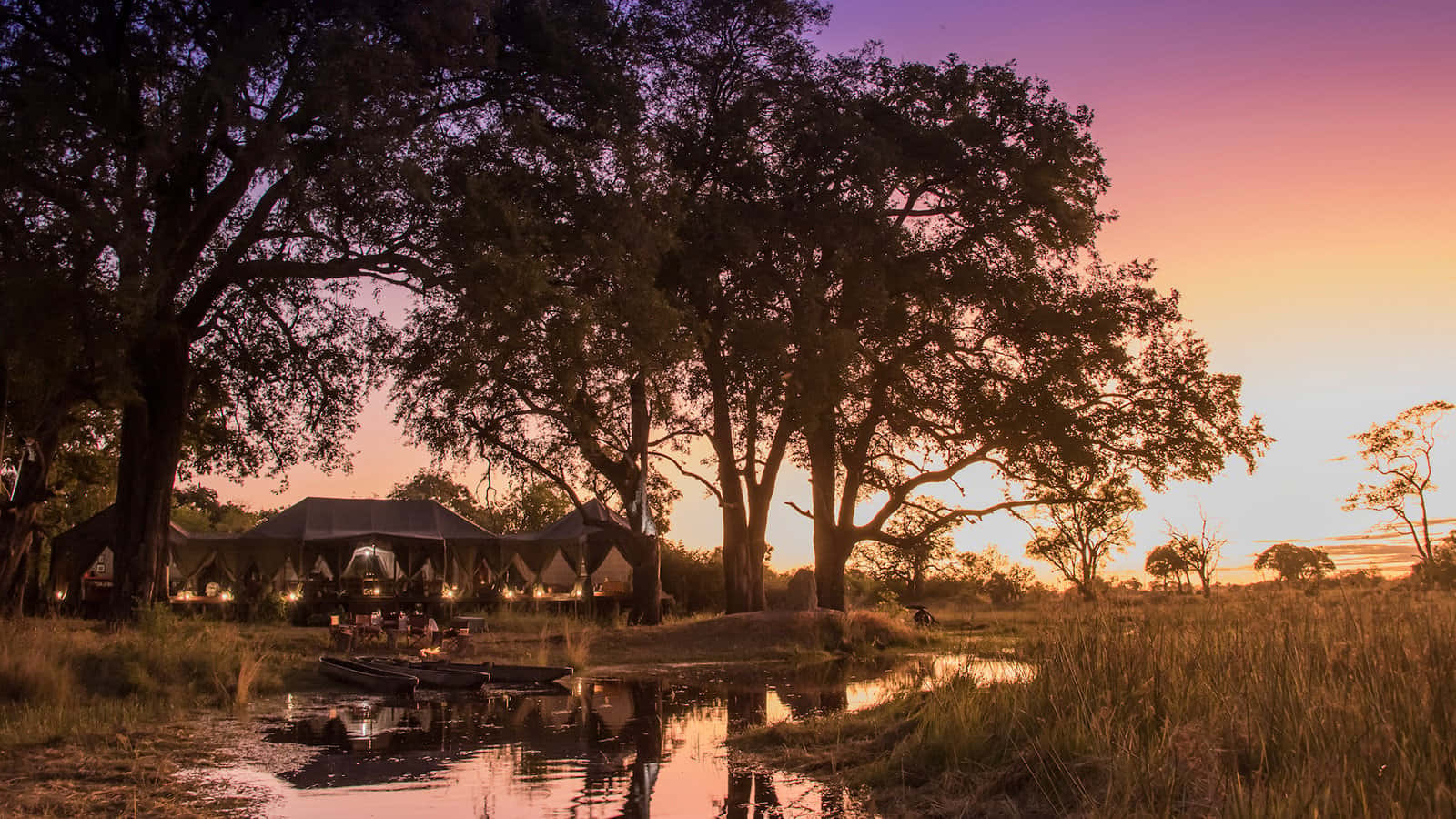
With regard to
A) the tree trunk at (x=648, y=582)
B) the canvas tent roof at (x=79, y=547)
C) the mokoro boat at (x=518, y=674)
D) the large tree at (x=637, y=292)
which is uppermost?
the large tree at (x=637, y=292)

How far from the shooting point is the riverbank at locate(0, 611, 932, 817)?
401 inches

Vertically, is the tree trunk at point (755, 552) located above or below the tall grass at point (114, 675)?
above

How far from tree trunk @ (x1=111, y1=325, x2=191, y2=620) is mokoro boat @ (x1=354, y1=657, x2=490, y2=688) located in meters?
6.48

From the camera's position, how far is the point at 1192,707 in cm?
852

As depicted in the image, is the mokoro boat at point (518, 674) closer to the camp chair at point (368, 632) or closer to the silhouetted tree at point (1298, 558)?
the camp chair at point (368, 632)

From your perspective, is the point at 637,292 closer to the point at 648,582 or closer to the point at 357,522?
the point at 648,582

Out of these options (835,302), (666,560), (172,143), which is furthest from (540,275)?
(666,560)

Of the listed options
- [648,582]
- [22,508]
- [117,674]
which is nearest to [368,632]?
[117,674]

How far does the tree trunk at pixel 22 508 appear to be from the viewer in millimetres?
29078

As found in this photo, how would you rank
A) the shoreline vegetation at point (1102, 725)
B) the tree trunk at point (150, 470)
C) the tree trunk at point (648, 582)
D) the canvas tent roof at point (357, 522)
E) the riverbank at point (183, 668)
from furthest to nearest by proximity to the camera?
the canvas tent roof at point (357, 522) < the tree trunk at point (648, 582) < the tree trunk at point (150, 470) < the riverbank at point (183, 668) < the shoreline vegetation at point (1102, 725)

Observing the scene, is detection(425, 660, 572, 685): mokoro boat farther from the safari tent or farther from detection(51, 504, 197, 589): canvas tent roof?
detection(51, 504, 197, 589): canvas tent roof

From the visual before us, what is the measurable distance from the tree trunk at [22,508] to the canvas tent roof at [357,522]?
23.0 feet

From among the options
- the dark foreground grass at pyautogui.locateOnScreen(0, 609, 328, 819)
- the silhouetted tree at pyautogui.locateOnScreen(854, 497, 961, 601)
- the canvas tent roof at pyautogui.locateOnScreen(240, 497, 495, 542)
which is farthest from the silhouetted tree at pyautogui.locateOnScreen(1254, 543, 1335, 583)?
the dark foreground grass at pyautogui.locateOnScreen(0, 609, 328, 819)

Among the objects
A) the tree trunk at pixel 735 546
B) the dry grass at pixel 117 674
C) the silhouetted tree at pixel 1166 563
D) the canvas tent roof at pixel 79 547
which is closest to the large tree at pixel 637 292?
the tree trunk at pixel 735 546
